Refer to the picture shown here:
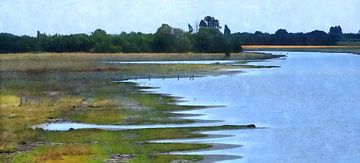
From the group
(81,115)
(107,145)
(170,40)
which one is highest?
(170,40)

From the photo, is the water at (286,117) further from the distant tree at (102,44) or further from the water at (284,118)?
the distant tree at (102,44)

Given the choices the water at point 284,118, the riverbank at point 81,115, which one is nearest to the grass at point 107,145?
the riverbank at point 81,115

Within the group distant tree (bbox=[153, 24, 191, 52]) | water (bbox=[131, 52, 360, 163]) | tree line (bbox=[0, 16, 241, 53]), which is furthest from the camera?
distant tree (bbox=[153, 24, 191, 52])

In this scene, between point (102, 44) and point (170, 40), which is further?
point (170, 40)

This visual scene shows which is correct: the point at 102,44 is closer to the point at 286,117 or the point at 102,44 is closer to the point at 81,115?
the point at 81,115

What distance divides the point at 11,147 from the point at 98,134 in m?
5.27

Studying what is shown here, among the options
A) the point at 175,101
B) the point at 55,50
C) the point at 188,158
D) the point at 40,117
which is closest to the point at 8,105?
the point at 40,117

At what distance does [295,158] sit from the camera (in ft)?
82.9

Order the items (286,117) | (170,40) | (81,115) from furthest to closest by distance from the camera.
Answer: (170,40) → (286,117) → (81,115)

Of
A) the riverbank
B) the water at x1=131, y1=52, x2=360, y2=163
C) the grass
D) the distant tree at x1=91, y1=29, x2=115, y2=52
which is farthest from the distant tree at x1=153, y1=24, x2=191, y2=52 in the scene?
the grass

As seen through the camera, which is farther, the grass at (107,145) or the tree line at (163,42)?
the tree line at (163,42)

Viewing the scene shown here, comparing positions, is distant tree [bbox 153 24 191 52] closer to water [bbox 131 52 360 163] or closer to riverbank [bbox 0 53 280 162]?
riverbank [bbox 0 53 280 162]

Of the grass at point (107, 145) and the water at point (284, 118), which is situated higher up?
the grass at point (107, 145)

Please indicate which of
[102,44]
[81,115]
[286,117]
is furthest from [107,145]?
[102,44]
